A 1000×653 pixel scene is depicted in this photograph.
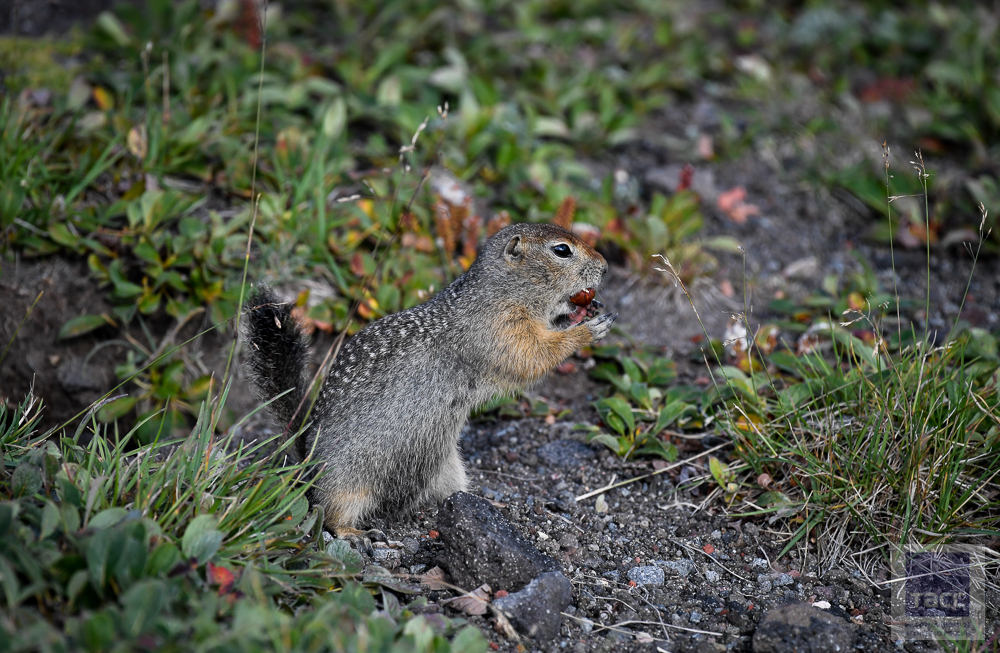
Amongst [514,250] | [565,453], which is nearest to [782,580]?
[565,453]

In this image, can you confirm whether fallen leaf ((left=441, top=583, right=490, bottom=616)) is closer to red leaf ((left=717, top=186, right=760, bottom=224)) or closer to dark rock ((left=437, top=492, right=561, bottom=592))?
dark rock ((left=437, top=492, right=561, bottom=592))

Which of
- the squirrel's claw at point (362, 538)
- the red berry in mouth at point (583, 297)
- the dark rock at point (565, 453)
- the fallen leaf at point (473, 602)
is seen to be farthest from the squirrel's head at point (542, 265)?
the fallen leaf at point (473, 602)

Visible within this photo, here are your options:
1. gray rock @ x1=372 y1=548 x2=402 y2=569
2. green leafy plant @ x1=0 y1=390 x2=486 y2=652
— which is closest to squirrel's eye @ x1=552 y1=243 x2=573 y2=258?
gray rock @ x1=372 y1=548 x2=402 y2=569

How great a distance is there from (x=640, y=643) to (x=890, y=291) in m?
3.76

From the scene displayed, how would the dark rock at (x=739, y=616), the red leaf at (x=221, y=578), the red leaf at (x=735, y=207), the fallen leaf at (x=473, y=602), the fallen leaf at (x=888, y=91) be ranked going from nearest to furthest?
the red leaf at (x=221, y=578), the fallen leaf at (x=473, y=602), the dark rock at (x=739, y=616), the red leaf at (x=735, y=207), the fallen leaf at (x=888, y=91)

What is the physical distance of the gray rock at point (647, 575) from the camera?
383 centimetres

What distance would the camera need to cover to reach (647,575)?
3.87m

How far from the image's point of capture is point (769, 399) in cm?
463

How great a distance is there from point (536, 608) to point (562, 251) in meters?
2.00

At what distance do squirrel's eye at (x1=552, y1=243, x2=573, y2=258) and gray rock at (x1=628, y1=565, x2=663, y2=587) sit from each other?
1727mm

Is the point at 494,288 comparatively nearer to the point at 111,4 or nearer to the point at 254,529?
the point at 254,529

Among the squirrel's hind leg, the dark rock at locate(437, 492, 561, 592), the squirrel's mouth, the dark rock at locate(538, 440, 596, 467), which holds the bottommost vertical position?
the dark rock at locate(538, 440, 596, 467)

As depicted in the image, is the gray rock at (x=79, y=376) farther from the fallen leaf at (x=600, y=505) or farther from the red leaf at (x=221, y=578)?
the fallen leaf at (x=600, y=505)

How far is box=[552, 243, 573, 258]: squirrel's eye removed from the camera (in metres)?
4.56
